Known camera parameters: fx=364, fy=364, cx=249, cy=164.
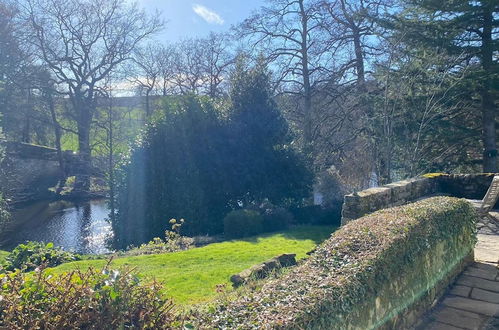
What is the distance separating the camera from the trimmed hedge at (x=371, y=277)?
6.97 feet

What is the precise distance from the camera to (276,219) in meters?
12.9

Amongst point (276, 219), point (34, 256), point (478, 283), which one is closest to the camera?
point (478, 283)

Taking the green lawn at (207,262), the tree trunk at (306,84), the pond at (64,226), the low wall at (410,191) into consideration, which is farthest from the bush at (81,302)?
the tree trunk at (306,84)

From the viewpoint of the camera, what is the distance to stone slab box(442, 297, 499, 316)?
3.62 meters

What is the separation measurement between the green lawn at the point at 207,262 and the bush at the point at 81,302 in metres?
2.08

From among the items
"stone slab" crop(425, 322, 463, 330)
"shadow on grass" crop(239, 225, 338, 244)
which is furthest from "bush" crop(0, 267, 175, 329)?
"shadow on grass" crop(239, 225, 338, 244)

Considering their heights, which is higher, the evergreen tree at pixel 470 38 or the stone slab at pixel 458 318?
the evergreen tree at pixel 470 38

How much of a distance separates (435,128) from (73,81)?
23283mm

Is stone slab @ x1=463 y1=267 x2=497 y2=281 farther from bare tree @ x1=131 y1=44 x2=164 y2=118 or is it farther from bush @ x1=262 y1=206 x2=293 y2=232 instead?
bare tree @ x1=131 y1=44 x2=164 y2=118

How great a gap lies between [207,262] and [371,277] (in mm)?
5236

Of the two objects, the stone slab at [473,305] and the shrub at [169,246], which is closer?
the stone slab at [473,305]

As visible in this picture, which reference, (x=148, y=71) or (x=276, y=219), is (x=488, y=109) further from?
(x=148, y=71)

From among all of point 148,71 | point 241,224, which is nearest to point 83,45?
point 148,71

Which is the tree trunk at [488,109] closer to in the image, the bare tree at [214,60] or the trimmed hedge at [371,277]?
the trimmed hedge at [371,277]
